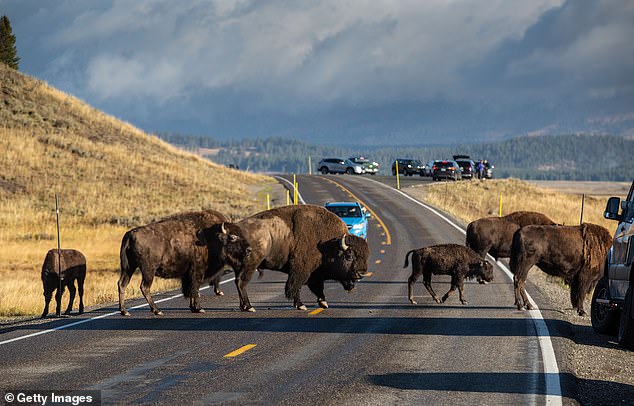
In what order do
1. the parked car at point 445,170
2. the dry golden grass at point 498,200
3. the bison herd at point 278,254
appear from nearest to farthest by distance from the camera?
the bison herd at point 278,254, the dry golden grass at point 498,200, the parked car at point 445,170

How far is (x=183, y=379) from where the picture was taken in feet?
36.0

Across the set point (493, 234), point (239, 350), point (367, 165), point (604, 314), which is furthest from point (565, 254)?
point (367, 165)

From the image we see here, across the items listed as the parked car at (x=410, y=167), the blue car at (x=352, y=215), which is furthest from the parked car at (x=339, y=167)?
the blue car at (x=352, y=215)

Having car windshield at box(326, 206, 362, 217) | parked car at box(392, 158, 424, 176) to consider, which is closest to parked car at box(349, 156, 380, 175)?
parked car at box(392, 158, 424, 176)

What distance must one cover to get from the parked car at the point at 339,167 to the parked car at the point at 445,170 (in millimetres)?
18466

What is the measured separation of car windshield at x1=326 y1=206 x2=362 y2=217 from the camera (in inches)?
1426

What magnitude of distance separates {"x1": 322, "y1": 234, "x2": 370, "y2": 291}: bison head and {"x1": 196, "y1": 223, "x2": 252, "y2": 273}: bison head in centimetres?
172

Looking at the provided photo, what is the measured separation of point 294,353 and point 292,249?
19.9 ft

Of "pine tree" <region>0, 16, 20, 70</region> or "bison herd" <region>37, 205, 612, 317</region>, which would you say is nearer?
"bison herd" <region>37, 205, 612, 317</region>

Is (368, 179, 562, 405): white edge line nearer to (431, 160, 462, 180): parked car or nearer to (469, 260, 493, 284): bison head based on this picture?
(469, 260, 493, 284): bison head

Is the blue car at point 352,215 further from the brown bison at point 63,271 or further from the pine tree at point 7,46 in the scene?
the pine tree at point 7,46

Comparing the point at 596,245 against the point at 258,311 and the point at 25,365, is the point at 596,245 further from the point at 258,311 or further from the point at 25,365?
the point at 25,365

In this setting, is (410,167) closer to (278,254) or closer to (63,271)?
(63,271)

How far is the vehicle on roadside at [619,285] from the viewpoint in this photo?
12.4 m
